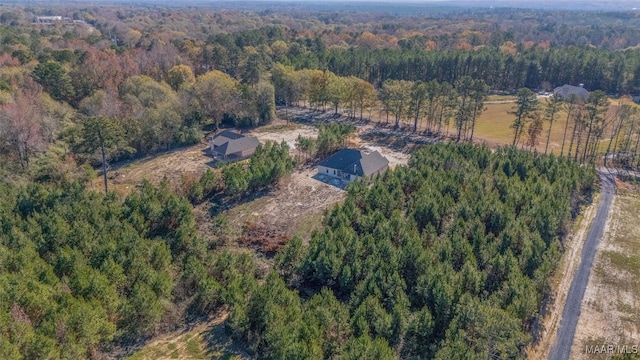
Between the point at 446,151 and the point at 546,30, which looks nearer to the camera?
the point at 446,151

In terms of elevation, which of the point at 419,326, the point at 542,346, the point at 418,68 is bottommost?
the point at 542,346

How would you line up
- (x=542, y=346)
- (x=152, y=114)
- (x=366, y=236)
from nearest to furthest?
(x=542, y=346)
(x=366, y=236)
(x=152, y=114)

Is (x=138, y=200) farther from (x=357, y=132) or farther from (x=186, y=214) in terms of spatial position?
(x=357, y=132)

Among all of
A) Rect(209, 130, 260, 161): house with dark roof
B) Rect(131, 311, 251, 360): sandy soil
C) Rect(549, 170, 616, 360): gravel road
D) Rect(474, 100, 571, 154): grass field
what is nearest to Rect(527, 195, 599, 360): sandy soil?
Rect(549, 170, 616, 360): gravel road

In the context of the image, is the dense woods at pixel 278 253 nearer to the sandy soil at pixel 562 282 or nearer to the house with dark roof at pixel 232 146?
the sandy soil at pixel 562 282

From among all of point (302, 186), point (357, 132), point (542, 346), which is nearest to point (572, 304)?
Result: point (542, 346)

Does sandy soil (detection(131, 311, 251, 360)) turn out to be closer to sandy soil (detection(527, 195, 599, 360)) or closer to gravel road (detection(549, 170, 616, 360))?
sandy soil (detection(527, 195, 599, 360))

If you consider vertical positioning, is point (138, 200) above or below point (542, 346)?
above
